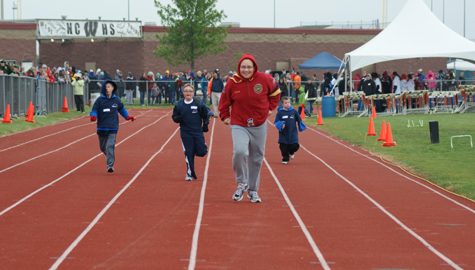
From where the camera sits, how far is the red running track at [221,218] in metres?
6.10

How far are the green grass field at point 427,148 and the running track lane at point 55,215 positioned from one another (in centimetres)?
556

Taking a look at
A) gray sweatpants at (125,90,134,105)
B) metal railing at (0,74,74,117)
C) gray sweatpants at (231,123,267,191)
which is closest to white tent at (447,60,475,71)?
gray sweatpants at (125,90,134,105)

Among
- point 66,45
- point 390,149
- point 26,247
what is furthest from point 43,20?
point 26,247

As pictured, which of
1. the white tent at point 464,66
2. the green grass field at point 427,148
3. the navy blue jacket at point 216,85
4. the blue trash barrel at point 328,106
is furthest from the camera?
the white tent at point 464,66

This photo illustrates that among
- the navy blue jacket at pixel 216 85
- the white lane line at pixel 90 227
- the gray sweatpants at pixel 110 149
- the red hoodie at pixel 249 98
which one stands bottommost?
the white lane line at pixel 90 227

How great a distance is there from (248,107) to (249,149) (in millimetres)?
605

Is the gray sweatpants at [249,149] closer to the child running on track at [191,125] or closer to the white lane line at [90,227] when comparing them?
the white lane line at [90,227]

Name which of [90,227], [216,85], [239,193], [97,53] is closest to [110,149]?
[239,193]

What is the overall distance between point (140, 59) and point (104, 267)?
43883 millimetres

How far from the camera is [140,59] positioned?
160ft

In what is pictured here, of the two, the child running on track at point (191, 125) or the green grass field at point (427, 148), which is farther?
the green grass field at point (427, 148)

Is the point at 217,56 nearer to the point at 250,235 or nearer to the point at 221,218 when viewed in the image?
the point at 221,218

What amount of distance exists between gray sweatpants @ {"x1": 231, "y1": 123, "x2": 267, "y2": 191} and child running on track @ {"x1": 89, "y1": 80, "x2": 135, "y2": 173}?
402cm

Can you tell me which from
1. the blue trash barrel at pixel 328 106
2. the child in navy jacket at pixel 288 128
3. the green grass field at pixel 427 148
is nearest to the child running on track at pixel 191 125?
the child in navy jacket at pixel 288 128
